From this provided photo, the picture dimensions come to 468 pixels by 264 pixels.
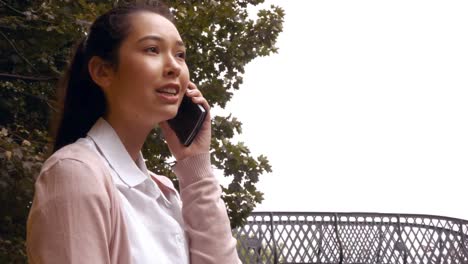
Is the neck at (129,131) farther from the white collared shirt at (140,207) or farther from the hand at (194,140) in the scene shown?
the hand at (194,140)

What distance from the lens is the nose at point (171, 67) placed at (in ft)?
5.24

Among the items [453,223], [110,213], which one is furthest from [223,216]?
[453,223]

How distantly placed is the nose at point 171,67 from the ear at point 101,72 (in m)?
0.13

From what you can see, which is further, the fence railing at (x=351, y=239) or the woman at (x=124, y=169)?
the fence railing at (x=351, y=239)

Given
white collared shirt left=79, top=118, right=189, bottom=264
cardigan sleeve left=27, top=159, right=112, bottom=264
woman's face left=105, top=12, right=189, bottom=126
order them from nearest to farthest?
cardigan sleeve left=27, top=159, right=112, bottom=264 < white collared shirt left=79, top=118, right=189, bottom=264 < woman's face left=105, top=12, right=189, bottom=126

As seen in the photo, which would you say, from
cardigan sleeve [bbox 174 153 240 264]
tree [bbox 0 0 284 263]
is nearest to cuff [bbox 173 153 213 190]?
cardigan sleeve [bbox 174 153 240 264]

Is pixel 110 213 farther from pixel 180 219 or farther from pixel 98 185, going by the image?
pixel 180 219

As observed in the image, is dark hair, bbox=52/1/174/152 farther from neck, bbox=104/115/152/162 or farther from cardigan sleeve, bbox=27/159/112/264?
cardigan sleeve, bbox=27/159/112/264

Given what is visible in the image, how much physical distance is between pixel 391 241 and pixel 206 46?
5563mm

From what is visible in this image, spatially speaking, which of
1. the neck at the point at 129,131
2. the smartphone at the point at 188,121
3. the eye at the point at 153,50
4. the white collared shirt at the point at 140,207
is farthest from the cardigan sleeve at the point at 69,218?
the smartphone at the point at 188,121

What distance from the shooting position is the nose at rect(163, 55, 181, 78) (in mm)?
1598

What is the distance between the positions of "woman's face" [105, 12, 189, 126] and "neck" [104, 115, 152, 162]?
0.01 meters

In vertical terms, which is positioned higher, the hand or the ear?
the ear

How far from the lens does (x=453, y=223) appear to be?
9.98 m
